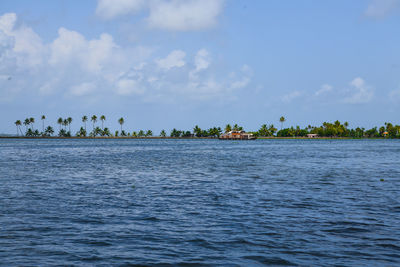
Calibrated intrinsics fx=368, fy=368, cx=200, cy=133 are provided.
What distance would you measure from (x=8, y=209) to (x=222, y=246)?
13.3 m

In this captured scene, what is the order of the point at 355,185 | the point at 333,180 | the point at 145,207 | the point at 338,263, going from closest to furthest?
the point at 338,263 < the point at 145,207 < the point at 355,185 < the point at 333,180

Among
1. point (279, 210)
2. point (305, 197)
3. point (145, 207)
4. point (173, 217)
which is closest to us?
point (173, 217)

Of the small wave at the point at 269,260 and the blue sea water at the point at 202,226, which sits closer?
the small wave at the point at 269,260

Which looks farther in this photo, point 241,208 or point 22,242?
point 241,208

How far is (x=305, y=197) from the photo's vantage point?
77.3 ft

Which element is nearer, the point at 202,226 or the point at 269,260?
the point at 269,260

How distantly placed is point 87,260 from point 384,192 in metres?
21.3

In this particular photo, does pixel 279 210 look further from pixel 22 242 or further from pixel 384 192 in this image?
pixel 22 242

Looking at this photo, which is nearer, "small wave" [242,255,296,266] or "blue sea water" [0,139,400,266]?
"small wave" [242,255,296,266]

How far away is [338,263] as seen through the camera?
37.3 feet

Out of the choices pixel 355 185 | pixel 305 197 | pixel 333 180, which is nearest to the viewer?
pixel 305 197

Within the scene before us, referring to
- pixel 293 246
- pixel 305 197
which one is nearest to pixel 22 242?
pixel 293 246

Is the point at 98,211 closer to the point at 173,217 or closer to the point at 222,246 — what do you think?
the point at 173,217

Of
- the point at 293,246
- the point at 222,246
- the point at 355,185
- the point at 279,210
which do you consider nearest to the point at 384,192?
the point at 355,185
